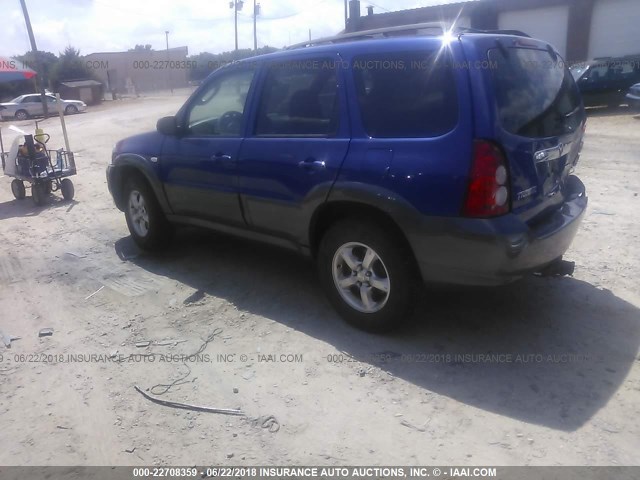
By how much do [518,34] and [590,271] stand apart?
204cm

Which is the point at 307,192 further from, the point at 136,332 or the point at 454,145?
the point at 136,332

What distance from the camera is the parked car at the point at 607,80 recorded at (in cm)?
1691

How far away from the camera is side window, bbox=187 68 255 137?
461 centimetres

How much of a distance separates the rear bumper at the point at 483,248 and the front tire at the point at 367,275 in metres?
0.16

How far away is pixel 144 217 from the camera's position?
18.8 feet

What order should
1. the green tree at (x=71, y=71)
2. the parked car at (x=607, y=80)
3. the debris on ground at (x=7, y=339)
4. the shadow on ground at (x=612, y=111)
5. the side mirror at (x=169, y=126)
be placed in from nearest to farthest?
the debris on ground at (x=7, y=339) < the side mirror at (x=169, y=126) < the shadow on ground at (x=612, y=111) < the parked car at (x=607, y=80) < the green tree at (x=71, y=71)

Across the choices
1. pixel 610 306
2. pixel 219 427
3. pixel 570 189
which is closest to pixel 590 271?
pixel 610 306

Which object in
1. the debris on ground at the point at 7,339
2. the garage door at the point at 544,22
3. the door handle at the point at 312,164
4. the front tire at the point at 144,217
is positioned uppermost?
the garage door at the point at 544,22

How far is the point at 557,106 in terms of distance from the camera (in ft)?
12.5

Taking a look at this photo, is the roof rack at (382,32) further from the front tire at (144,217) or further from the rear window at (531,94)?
the front tire at (144,217)

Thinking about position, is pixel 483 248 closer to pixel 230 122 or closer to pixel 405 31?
pixel 405 31

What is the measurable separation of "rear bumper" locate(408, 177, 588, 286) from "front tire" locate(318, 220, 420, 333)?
0.53 ft

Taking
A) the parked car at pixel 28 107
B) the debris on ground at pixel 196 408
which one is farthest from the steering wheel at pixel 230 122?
the parked car at pixel 28 107

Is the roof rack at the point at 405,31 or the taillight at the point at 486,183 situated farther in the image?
the roof rack at the point at 405,31
